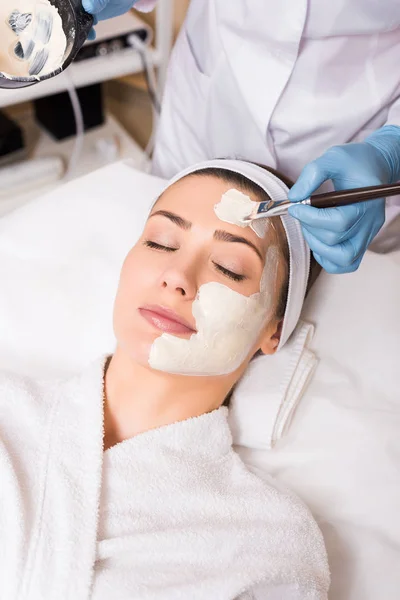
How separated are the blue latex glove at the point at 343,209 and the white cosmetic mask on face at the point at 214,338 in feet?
0.42

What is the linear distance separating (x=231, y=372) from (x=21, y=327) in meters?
0.51

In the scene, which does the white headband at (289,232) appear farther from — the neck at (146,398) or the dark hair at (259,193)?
the neck at (146,398)

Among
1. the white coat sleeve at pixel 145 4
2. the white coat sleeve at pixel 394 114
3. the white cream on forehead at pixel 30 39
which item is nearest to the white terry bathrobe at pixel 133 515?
the white cream on forehead at pixel 30 39

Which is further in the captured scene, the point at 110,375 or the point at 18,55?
the point at 110,375

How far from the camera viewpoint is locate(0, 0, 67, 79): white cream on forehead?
1.01m

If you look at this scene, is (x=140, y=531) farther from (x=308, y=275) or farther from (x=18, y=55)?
(x=18, y=55)

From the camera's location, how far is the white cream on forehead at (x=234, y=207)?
1.08 m

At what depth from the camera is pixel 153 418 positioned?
3.65 ft

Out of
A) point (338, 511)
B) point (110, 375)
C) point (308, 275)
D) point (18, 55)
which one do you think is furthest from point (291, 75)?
point (338, 511)

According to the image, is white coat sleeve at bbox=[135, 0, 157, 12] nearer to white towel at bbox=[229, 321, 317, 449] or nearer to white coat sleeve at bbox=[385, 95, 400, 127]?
white coat sleeve at bbox=[385, 95, 400, 127]

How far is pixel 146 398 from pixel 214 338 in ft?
0.58

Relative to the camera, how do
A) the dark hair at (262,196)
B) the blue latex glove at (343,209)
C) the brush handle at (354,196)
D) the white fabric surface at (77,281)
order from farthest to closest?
1. the white fabric surface at (77,281)
2. the dark hair at (262,196)
3. the blue latex glove at (343,209)
4. the brush handle at (354,196)

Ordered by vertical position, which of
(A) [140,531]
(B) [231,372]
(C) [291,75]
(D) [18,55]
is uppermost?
(D) [18,55]

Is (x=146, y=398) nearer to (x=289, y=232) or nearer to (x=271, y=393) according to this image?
(x=271, y=393)
